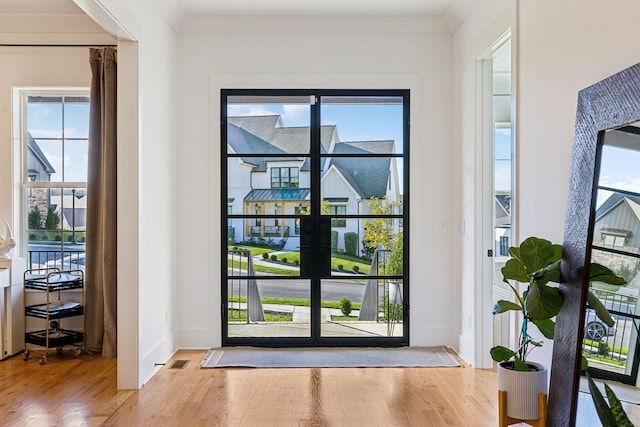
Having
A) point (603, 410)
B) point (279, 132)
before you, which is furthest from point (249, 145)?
point (603, 410)

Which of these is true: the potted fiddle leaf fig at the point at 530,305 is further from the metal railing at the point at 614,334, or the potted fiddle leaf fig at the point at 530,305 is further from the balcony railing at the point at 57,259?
the balcony railing at the point at 57,259

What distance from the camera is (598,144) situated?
7.24ft

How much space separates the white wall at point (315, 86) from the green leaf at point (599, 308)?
2616 mm

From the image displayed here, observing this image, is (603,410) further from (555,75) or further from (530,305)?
(555,75)

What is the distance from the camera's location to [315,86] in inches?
187

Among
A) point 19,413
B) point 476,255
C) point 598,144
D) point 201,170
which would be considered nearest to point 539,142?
point 598,144

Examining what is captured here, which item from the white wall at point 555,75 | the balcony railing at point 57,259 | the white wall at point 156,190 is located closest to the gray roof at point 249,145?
the white wall at point 156,190

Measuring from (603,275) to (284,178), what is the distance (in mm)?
3145

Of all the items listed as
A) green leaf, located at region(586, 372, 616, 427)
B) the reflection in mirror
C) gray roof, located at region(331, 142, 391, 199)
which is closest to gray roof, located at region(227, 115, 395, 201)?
gray roof, located at region(331, 142, 391, 199)

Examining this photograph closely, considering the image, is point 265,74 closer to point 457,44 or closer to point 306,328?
point 457,44

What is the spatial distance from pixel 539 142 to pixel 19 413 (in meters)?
3.49

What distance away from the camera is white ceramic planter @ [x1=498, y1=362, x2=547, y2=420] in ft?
7.87

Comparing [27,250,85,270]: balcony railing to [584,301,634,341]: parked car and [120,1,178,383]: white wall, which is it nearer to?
[120,1,178,383]: white wall

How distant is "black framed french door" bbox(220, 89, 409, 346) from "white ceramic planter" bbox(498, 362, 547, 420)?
2.37m
